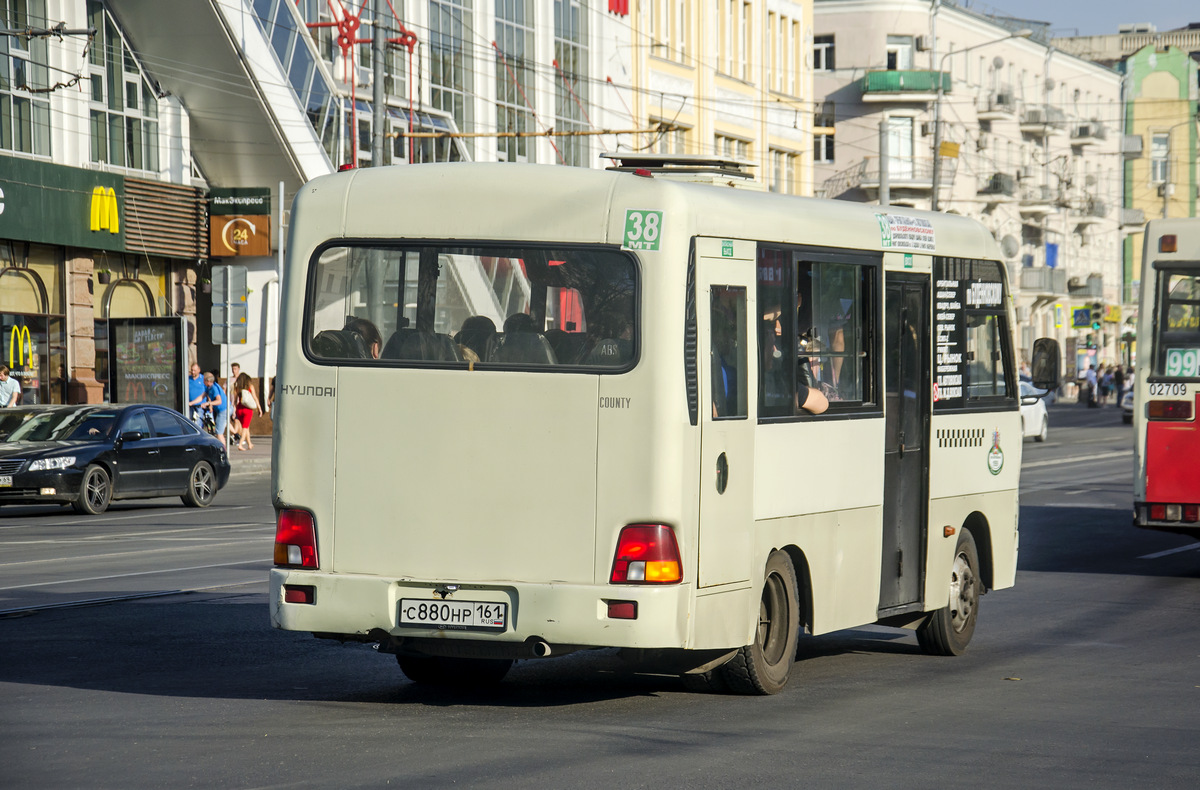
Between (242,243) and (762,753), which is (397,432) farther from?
(242,243)

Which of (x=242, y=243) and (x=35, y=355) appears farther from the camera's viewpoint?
(x=242, y=243)

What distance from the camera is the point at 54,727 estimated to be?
8094mm

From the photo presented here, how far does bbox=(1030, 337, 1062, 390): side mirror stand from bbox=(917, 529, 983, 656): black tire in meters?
1.16

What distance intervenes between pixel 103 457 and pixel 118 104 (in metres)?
15.8

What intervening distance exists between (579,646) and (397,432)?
132cm

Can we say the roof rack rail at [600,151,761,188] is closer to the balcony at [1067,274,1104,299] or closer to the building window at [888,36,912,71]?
the building window at [888,36,912,71]

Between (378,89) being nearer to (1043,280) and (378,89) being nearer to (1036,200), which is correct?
(1043,280)

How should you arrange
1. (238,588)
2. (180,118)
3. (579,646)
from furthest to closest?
(180,118)
(238,588)
(579,646)

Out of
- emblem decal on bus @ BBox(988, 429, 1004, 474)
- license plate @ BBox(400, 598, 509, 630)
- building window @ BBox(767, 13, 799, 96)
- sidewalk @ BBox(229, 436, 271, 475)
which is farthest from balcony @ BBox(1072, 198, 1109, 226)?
license plate @ BBox(400, 598, 509, 630)

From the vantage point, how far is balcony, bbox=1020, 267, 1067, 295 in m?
84.5

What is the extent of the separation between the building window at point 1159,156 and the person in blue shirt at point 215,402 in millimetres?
77841

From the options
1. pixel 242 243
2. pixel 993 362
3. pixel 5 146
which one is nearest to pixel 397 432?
pixel 993 362

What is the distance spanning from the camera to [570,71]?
51.8 m

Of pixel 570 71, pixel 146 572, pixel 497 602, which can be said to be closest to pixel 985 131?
pixel 570 71
